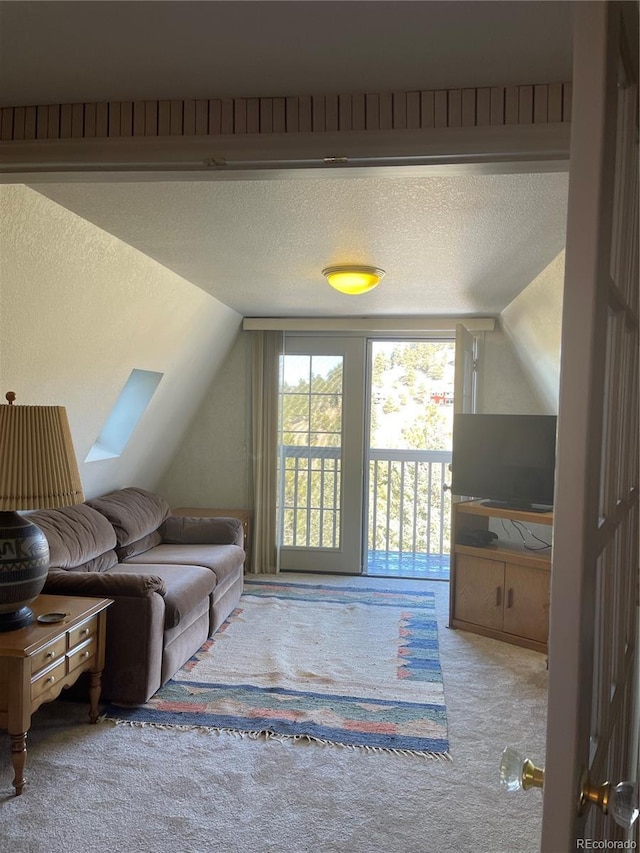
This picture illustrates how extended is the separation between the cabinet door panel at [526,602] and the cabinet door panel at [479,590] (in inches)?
2.2

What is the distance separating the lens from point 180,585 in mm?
3328

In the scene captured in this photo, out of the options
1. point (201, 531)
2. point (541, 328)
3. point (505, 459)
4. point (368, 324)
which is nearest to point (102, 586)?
point (201, 531)

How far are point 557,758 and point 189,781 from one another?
6.82 ft

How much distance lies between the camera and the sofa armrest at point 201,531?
14.8 feet

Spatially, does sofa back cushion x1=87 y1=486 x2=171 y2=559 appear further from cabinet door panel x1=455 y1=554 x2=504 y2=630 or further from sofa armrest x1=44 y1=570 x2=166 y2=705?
cabinet door panel x1=455 y1=554 x2=504 y2=630

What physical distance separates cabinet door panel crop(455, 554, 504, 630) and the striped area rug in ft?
0.94

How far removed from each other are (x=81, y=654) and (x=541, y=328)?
3.14 m

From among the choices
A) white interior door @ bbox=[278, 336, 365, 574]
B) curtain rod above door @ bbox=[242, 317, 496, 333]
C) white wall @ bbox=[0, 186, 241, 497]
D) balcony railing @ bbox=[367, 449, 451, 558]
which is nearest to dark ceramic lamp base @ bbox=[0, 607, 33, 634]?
white wall @ bbox=[0, 186, 241, 497]

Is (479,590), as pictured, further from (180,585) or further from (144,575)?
(144,575)

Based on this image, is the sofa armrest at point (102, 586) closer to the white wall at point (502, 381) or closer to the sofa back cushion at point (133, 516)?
the sofa back cushion at point (133, 516)

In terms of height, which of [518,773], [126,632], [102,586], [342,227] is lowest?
→ [126,632]

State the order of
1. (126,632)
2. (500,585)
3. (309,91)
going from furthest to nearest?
1. (500,585)
2. (126,632)
3. (309,91)

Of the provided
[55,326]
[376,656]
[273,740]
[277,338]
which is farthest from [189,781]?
[277,338]

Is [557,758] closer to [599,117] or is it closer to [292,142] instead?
[599,117]
